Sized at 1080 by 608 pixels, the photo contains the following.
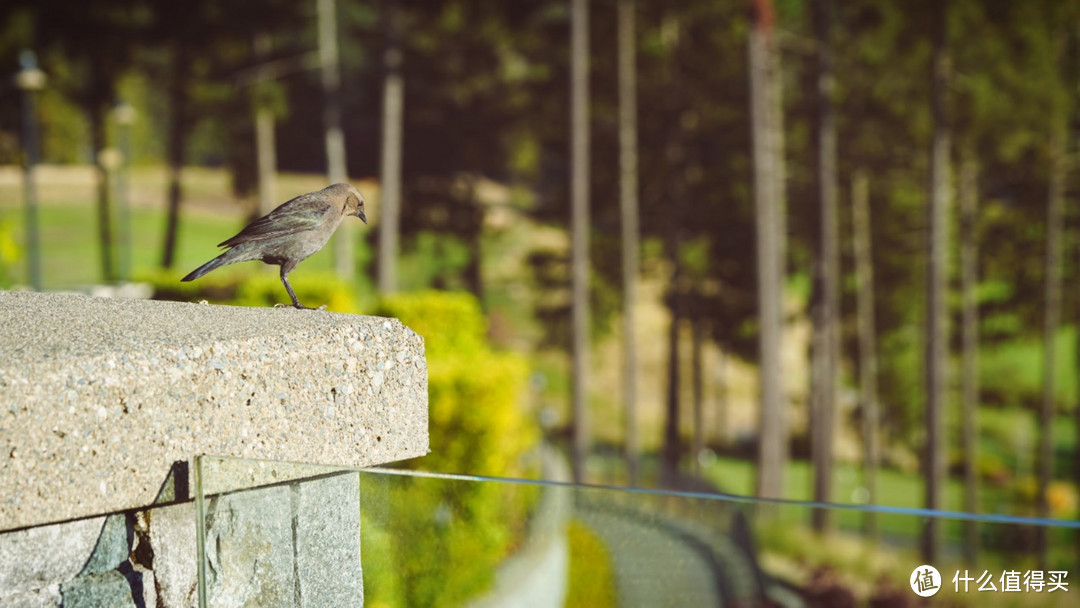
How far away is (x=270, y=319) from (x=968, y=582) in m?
1.94

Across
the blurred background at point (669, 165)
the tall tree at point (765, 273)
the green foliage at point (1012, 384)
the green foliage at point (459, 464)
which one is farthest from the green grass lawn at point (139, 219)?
the green foliage at point (1012, 384)

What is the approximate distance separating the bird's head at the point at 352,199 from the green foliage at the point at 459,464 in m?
0.89

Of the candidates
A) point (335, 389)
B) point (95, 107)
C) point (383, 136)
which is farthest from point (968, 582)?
point (95, 107)

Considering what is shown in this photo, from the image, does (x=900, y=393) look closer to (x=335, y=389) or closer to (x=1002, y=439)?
(x=1002, y=439)

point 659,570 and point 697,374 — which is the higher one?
point 659,570

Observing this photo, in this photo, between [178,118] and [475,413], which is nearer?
[475,413]

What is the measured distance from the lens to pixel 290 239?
3.03 meters

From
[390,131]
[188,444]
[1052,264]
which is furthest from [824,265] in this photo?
[188,444]

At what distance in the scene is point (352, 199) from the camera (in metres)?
3.12

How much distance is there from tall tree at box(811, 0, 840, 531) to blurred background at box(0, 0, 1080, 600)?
78mm

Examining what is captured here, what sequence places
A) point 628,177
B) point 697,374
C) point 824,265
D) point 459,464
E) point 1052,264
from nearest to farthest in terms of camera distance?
Result: point 459,464, point 824,265, point 628,177, point 1052,264, point 697,374

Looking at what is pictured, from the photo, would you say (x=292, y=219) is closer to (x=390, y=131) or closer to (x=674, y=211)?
(x=390, y=131)

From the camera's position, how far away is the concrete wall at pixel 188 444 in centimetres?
236

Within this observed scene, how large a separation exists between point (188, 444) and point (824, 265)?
2361cm
